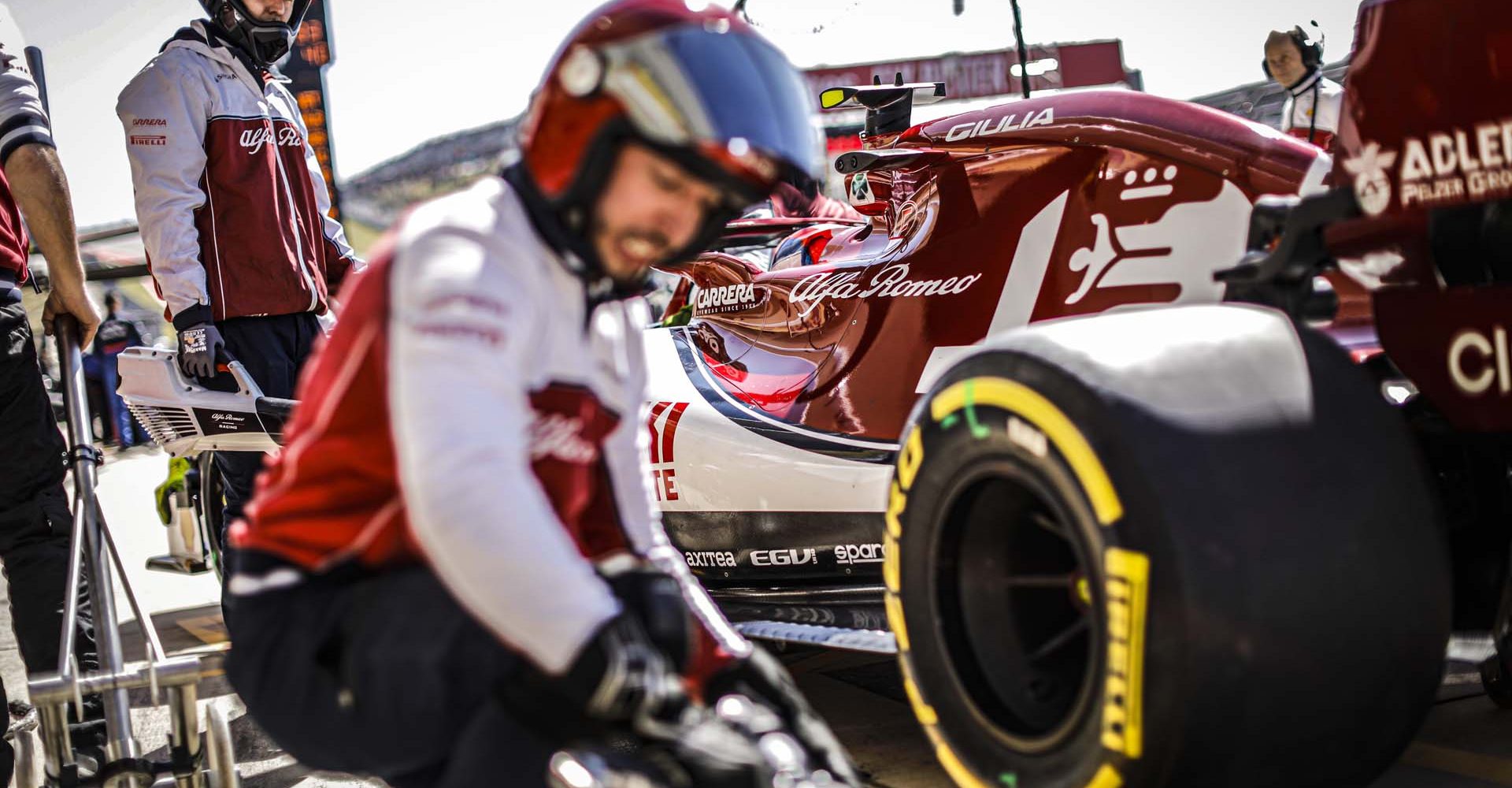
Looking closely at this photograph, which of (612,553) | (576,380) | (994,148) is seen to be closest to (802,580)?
(994,148)

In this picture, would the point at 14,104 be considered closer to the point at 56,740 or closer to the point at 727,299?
the point at 56,740

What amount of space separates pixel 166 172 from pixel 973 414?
2672 millimetres

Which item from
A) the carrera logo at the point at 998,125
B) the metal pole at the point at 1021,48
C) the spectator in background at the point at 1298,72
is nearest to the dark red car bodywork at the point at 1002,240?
the carrera logo at the point at 998,125

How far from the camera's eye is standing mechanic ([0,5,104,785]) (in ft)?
11.7

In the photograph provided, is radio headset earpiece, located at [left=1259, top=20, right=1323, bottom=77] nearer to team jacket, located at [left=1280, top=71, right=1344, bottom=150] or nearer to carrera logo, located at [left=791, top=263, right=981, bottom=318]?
team jacket, located at [left=1280, top=71, right=1344, bottom=150]

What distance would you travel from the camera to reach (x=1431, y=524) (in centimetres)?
186

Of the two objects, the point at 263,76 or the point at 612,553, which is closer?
the point at 612,553

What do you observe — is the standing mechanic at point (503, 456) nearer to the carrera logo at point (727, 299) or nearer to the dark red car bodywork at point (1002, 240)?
the dark red car bodywork at point (1002, 240)

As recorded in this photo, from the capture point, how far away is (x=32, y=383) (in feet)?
12.1

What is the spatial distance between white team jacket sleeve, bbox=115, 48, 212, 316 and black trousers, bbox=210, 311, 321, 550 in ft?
0.73

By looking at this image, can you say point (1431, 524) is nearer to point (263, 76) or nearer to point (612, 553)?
point (612, 553)

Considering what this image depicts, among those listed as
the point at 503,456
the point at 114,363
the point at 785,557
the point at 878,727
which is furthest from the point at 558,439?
→ the point at 114,363

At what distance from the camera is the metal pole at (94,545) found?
2.71 meters

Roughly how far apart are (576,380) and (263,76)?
292cm
